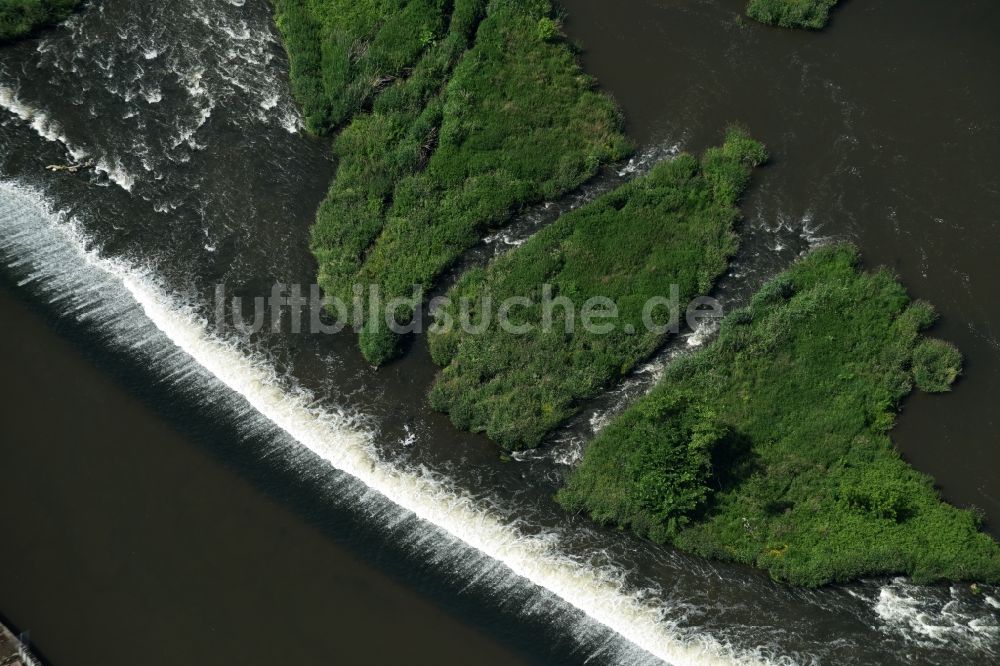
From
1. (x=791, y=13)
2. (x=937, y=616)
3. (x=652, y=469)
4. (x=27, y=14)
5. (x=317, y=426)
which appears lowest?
(x=937, y=616)

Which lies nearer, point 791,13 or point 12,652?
point 12,652

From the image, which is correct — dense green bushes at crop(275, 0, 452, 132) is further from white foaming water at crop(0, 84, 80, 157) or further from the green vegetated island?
white foaming water at crop(0, 84, 80, 157)

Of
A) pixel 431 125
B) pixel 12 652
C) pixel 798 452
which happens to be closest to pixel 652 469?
pixel 798 452

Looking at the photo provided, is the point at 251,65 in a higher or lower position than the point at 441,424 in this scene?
higher

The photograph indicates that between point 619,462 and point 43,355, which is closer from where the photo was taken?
point 619,462

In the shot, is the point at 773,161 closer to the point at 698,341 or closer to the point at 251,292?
the point at 698,341

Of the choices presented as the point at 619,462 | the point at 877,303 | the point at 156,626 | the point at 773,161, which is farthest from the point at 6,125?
the point at 877,303

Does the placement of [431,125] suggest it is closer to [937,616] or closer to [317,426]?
[317,426]
